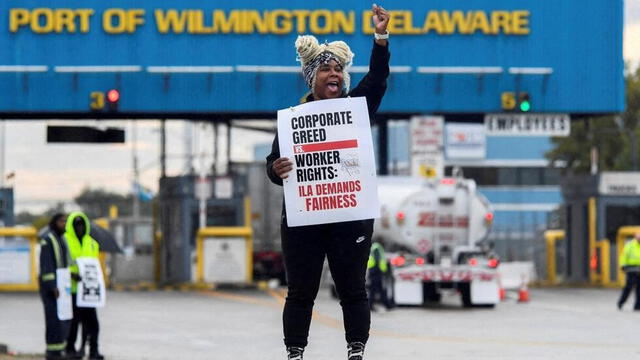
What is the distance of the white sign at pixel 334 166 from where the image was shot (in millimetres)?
7672

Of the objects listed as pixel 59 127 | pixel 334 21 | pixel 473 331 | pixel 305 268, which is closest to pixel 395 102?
pixel 334 21

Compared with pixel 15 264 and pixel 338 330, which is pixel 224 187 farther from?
pixel 338 330

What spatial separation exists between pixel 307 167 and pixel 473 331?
41.6 ft

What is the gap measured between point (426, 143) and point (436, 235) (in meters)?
5.29

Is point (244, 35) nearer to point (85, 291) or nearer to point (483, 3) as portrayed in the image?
point (483, 3)

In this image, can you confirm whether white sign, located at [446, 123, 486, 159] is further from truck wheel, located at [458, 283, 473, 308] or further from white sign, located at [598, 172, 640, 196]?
truck wheel, located at [458, 283, 473, 308]

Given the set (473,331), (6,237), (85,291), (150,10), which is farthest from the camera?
(6,237)

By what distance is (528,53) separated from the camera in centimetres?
3575

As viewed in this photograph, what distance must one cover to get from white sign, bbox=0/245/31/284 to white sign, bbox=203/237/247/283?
14.3ft

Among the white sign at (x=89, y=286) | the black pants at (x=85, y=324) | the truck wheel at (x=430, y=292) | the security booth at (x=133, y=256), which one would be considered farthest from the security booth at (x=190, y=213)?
the white sign at (x=89, y=286)

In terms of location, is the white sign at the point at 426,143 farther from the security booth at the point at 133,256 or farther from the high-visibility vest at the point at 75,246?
the high-visibility vest at the point at 75,246

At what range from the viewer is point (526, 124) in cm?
3562

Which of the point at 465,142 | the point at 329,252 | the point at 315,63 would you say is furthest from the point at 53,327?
the point at 465,142

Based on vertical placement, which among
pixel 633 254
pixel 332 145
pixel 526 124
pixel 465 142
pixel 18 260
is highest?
pixel 465 142
